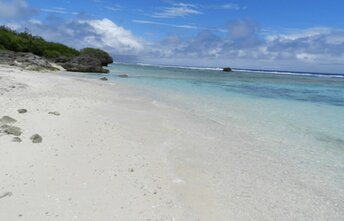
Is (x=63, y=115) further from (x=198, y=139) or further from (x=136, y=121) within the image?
(x=198, y=139)

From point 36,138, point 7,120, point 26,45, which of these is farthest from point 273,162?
point 26,45

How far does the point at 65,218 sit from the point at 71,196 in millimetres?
666

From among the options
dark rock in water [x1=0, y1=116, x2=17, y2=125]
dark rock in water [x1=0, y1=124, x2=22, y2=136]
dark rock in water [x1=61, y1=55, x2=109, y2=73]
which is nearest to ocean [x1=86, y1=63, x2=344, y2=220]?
dark rock in water [x1=0, y1=124, x2=22, y2=136]

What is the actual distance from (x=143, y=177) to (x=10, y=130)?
359 cm

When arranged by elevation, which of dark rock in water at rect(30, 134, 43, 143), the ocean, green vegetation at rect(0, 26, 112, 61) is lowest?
the ocean

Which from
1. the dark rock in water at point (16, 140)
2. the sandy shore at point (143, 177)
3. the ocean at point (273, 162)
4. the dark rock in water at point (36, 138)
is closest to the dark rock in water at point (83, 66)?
the ocean at point (273, 162)

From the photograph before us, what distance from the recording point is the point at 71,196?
514 cm

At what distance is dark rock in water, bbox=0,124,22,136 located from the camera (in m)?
7.77

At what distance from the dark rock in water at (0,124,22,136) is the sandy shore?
146 mm

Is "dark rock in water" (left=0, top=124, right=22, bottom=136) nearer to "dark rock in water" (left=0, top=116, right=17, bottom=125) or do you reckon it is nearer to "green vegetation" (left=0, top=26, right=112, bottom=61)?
"dark rock in water" (left=0, top=116, right=17, bottom=125)

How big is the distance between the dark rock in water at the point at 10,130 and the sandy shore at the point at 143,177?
0.15 m

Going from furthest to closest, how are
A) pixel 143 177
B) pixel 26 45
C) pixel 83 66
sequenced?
pixel 26 45, pixel 83 66, pixel 143 177

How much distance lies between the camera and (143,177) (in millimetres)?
6281

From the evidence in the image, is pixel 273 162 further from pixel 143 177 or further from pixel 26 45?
pixel 26 45
